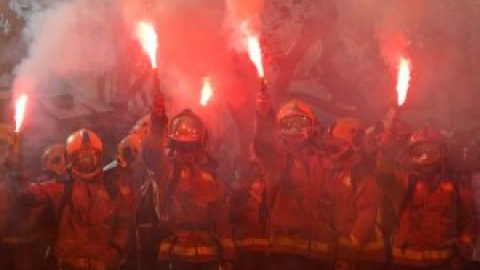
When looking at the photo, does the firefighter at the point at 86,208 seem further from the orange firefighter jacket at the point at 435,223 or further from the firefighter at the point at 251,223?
the orange firefighter jacket at the point at 435,223

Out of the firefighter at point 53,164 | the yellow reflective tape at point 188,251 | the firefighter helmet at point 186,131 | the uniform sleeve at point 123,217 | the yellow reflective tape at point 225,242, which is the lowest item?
the yellow reflective tape at point 188,251

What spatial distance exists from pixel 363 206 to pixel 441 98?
2.29 metres

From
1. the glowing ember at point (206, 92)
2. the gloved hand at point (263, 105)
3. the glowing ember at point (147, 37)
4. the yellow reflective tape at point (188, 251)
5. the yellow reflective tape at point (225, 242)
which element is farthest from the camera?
the glowing ember at point (206, 92)

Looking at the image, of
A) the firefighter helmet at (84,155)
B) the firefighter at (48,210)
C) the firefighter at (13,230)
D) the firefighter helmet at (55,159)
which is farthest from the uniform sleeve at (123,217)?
the firefighter at (13,230)

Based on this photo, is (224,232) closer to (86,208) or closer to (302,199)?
(302,199)

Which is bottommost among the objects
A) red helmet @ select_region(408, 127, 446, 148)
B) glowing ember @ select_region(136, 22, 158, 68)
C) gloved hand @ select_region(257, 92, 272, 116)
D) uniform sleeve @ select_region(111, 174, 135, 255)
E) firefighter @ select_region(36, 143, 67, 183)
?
uniform sleeve @ select_region(111, 174, 135, 255)

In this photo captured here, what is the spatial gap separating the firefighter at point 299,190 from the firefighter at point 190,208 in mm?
600

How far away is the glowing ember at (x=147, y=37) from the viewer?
775 centimetres

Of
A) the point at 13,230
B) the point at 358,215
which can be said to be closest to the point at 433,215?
the point at 358,215

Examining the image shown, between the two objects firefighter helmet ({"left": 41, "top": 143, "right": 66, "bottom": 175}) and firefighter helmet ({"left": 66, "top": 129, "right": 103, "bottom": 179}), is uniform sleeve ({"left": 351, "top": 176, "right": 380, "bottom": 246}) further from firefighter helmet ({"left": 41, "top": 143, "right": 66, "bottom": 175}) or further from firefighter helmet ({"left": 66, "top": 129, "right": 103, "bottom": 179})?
firefighter helmet ({"left": 41, "top": 143, "right": 66, "bottom": 175})

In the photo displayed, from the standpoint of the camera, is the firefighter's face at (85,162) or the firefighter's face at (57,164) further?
the firefighter's face at (57,164)

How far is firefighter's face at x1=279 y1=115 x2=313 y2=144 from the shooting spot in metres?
6.74

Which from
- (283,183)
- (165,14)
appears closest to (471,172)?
(283,183)

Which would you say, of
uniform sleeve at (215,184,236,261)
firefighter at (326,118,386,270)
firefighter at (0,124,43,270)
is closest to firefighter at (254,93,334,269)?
firefighter at (326,118,386,270)
